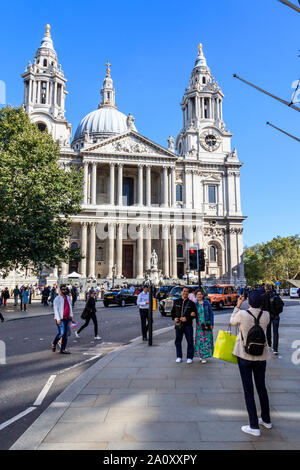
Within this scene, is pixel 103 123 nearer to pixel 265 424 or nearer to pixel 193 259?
pixel 193 259

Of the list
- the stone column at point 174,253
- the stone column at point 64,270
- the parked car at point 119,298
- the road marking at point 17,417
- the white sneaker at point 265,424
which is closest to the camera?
the white sneaker at point 265,424

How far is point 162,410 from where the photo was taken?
522 centimetres

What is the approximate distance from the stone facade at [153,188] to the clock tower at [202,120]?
167mm

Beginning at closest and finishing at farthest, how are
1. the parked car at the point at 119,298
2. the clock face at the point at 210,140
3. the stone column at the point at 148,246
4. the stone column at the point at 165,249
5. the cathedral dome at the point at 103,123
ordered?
the parked car at the point at 119,298, the stone column at the point at 165,249, the stone column at the point at 148,246, the clock face at the point at 210,140, the cathedral dome at the point at 103,123

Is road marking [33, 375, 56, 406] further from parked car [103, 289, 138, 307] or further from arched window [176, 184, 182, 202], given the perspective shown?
arched window [176, 184, 182, 202]

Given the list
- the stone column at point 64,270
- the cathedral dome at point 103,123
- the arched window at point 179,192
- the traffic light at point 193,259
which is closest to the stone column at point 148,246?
the arched window at point 179,192

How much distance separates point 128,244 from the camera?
55.3 meters

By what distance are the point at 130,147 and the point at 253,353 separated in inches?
2045

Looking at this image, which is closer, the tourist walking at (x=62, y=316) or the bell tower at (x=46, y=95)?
the tourist walking at (x=62, y=316)

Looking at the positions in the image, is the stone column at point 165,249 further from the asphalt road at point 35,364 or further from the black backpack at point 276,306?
the black backpack at point 276,306

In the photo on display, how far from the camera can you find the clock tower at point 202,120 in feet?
196
